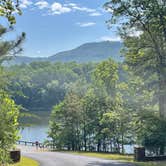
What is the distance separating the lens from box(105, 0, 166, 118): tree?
87.6 ft

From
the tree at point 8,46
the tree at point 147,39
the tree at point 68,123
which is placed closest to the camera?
the tree at point 8,46

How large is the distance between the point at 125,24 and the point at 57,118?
23719mm

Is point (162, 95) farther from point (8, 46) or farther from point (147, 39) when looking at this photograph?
point (8, 46)

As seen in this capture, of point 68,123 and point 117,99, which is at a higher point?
point 117,99

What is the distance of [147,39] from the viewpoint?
2894 cm

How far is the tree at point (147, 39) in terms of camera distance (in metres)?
26.7

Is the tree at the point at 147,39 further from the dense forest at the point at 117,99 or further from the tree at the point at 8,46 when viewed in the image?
the tree at the point at 8,46

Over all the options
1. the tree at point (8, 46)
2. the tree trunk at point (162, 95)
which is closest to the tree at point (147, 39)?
the tree trunk at point (162, 95)

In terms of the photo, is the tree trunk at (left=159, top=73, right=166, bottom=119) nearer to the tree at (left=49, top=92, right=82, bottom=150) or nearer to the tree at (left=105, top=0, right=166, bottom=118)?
the tree at (left=105, top=0, right=166, bottom=118)

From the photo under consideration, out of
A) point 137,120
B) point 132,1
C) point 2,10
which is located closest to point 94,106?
point 137,120

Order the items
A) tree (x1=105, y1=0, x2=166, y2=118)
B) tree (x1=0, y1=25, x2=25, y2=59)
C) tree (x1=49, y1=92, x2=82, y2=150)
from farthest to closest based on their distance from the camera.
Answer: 1. tree (x1=49, y1=92, x2=82, y2=150)
2. tree (x1=105, y1=0, x2=166, y2=118)
3. tree (x1=0, y1=25, x2=25, y2=59)

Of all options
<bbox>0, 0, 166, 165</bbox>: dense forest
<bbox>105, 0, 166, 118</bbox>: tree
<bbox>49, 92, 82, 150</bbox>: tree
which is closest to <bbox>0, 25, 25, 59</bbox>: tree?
<bbox>0, 0, 166, 165</bbox>: dense forest

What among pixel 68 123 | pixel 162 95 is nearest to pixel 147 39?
pixel 162 95

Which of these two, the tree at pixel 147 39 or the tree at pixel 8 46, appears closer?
the tree at pixel 8 46
